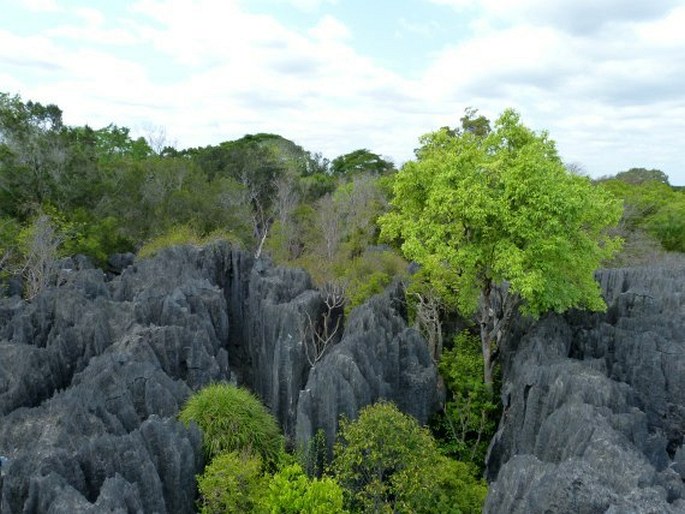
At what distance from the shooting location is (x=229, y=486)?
1102 centimetres

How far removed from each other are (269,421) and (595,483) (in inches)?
305

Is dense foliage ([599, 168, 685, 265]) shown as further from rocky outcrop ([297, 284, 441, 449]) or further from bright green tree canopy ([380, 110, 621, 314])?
rocky outcrop ([297, 284, 441, 449])

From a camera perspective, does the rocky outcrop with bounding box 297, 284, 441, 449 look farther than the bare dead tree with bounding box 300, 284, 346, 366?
No

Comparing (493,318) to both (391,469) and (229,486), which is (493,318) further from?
(229,486)

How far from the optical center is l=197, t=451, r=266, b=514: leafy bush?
36.1 feet

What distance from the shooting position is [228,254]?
933 inches

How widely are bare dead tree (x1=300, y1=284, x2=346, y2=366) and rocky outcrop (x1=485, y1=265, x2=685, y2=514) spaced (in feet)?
18.5

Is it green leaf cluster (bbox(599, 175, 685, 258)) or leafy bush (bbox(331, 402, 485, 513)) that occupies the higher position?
green leaf cluster (bbox(599, 175, 685, 258))

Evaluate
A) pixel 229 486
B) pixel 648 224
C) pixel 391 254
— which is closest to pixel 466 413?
pixel 229 486

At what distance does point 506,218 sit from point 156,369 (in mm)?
9373

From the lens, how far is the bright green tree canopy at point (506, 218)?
1407 cm

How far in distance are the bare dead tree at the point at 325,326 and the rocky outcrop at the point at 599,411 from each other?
564 cm

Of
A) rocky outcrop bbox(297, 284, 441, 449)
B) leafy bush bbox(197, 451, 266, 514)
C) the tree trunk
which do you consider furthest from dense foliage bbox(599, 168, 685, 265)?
leafy bush bbox(197, 451, 266, 514)

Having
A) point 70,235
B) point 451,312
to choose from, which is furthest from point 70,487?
point 70,235
